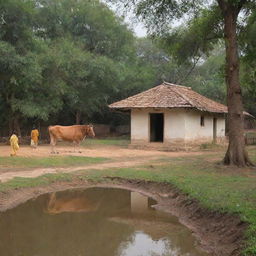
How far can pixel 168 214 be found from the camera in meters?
→ 9.70

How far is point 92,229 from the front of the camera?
8312 millimetres

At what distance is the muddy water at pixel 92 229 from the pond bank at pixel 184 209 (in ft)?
0.91

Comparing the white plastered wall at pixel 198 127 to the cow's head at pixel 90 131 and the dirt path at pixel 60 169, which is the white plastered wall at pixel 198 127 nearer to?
the cow's head at pixel 90 131

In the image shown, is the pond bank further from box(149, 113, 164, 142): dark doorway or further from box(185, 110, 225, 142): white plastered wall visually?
box(149, 113, 164, 142): dark doorway

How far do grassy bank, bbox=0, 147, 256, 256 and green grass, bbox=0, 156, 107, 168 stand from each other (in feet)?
7.60

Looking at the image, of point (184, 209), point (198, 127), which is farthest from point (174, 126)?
point (184, 209)

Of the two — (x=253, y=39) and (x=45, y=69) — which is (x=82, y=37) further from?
(x=253, y=39)

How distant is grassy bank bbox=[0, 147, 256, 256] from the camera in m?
8.28

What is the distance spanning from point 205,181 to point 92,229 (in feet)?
15.9

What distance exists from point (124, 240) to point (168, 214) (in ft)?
7.45

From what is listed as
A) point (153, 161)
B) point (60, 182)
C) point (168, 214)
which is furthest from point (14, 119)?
point (168, 214)

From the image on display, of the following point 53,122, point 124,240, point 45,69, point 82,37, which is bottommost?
point 124,240

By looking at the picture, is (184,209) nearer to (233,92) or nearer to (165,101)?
(233,92)

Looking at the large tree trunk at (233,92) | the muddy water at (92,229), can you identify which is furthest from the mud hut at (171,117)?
the muddy water at (92,229)
